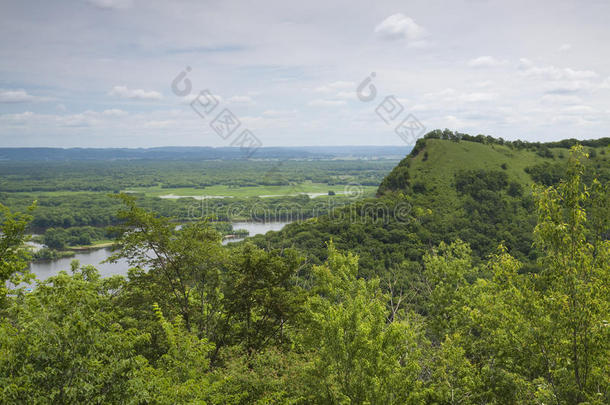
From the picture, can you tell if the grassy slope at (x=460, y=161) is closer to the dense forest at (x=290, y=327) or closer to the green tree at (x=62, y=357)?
the dense forest at (x=290, y=327)

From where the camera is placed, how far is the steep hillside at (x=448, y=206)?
2571 inches

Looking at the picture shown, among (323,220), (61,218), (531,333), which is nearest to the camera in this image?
(531,333)

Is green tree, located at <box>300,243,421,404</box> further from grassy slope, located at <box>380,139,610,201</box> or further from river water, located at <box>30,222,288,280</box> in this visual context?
grassy slope, located at <box>380,139,610,201</box>

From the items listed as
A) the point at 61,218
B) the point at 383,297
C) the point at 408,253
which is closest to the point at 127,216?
the point at 383,297

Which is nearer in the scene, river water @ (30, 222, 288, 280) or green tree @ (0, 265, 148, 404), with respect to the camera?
green tree @ (0, 265, 148, 404)

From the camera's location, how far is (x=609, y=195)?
10516 millimetres

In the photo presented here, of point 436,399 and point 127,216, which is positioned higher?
point 127,216

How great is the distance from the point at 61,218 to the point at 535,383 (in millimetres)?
143692

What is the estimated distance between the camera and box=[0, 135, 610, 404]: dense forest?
9711 mm

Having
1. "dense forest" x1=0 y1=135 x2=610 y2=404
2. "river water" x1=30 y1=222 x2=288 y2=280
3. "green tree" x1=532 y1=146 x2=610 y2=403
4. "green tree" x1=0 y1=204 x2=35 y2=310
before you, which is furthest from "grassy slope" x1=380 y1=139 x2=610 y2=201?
"green tree" x1=0 y1=204 x2=35 y2=310

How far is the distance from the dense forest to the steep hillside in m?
33.9

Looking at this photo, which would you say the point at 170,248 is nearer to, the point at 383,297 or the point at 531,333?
the point at 383,297

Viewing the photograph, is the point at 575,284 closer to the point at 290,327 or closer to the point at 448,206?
the point at 290,327

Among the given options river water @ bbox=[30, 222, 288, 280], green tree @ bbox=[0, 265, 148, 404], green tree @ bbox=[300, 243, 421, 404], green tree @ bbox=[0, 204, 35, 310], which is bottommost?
river water @ bbox=[30, 222, 288, 280]
